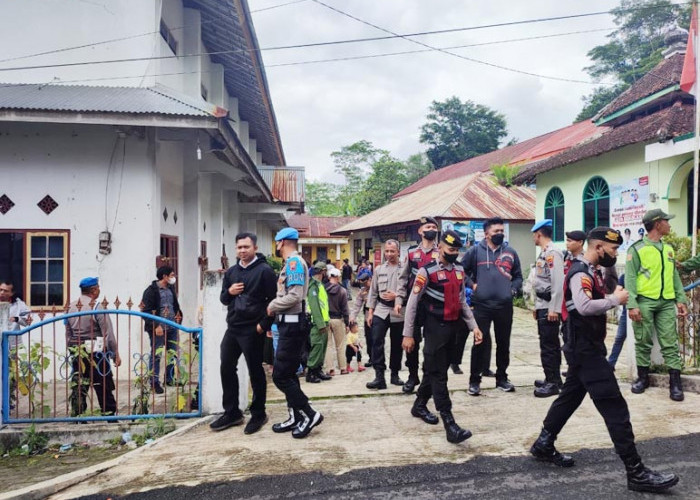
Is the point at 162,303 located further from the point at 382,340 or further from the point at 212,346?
the point at 382,340

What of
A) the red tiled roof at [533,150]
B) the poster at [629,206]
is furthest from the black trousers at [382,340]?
the red tiled roof at [533,150]

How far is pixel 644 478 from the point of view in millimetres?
2990

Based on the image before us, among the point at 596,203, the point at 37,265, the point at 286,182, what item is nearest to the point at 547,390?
the point at 37,265

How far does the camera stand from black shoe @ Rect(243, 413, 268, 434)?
4.23m

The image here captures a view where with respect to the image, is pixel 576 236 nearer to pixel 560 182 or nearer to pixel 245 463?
pixel 245 463

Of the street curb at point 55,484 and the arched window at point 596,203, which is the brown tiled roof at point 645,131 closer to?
the arched window at point 596,203

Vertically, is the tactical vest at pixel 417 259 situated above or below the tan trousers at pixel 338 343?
above

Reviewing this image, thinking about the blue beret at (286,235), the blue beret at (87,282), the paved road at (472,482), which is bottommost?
the paved road at (472,482)

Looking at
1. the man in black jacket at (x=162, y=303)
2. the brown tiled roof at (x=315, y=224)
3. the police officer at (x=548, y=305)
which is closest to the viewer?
the police officer at (x=548, y=305)

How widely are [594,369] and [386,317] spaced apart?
2661 millimetres

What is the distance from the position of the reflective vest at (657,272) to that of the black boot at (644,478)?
2.35m

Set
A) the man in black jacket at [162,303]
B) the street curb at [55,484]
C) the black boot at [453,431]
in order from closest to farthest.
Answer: the street curb at [55,484] < the black boot at [453,431] < the man in black jacket at [162,303]

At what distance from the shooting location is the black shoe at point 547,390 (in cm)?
502

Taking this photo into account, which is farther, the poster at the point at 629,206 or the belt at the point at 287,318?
the poster at the point at 629,206
